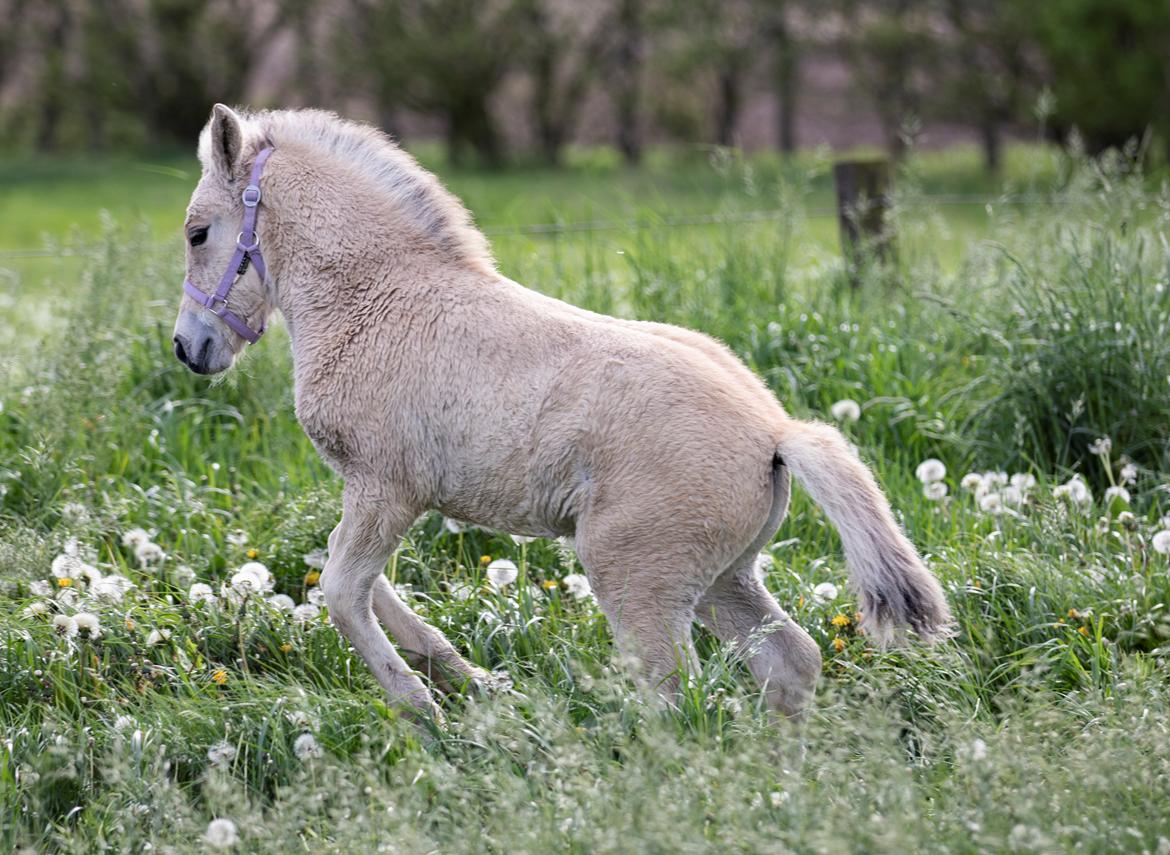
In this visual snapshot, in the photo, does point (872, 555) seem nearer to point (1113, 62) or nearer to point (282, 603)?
point (282, 603)

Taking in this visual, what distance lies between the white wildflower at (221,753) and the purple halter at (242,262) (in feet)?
3.92

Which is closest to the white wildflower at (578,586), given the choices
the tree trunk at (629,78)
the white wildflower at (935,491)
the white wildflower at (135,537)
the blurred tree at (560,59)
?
the white wildflower at (935,491)

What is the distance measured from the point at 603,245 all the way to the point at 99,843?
428cm

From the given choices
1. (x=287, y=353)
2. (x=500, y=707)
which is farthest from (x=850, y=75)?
(x=500, y=707)

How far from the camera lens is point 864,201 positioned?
6.38 metres

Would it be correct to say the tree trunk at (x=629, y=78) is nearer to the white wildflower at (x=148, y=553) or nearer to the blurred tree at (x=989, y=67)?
the blurred tree at (x=989, y=67)

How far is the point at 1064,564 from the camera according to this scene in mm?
4008

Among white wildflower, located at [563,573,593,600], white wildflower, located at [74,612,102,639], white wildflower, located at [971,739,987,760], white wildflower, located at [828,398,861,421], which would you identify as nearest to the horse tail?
white wildflower, located at [971,739,987,760]

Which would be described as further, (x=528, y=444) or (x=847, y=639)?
(x=847, y=639)

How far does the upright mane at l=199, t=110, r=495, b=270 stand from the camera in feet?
12.4

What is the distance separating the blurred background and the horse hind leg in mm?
14575

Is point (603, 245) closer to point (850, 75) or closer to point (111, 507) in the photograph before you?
point (111, 507)

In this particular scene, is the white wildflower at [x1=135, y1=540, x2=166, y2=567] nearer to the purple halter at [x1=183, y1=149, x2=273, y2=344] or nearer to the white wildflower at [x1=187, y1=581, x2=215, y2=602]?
the white wildflower at [x1=187, y1=581, x2=215, y2=602]

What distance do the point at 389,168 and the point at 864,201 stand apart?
10.6ft
